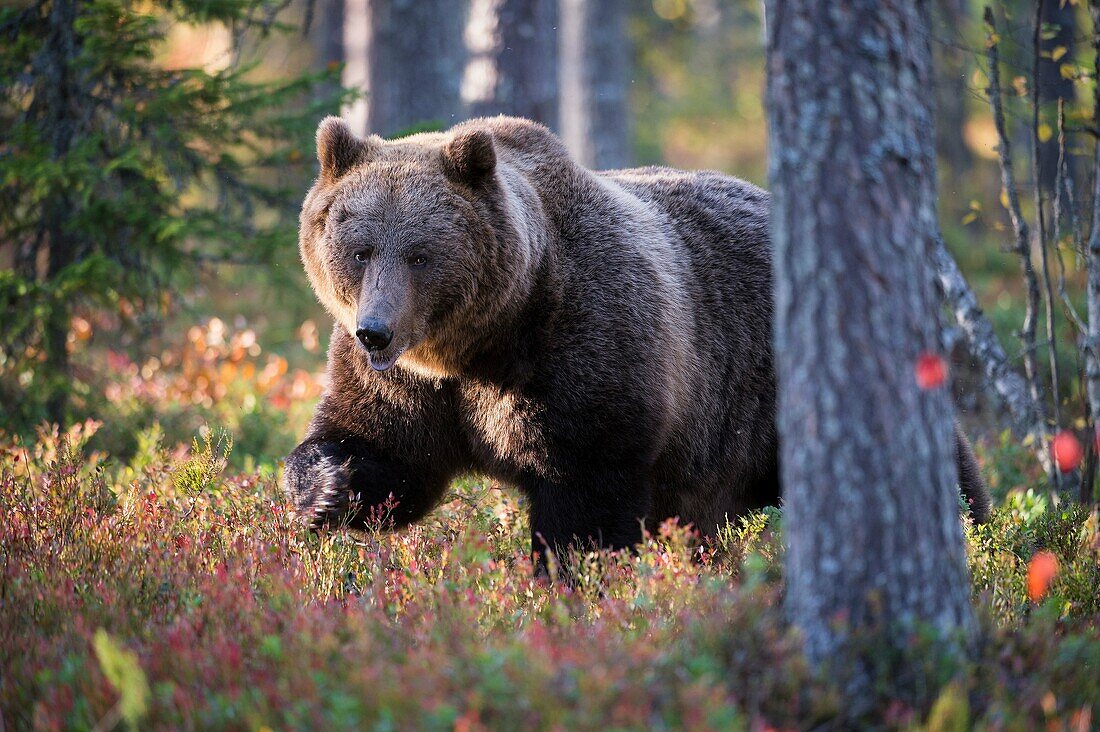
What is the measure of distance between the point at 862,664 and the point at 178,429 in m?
6.35

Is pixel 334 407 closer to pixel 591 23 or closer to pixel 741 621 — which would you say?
pixel 741 621

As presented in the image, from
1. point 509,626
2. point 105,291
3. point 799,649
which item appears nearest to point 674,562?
point 509,626

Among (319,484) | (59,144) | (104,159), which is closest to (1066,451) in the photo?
(319,484)

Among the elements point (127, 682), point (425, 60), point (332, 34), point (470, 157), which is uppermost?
point (332, 34)

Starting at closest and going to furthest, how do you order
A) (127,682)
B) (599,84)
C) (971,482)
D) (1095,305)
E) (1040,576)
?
(127,682)
(1040,576)
(1095,305)
(971,482)
(599,84)

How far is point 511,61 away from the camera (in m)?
11.4

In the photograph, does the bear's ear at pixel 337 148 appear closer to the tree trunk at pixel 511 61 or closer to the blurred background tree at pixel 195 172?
the blurred background tree at pixel 195 172

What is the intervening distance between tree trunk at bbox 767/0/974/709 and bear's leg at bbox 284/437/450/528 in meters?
2.34

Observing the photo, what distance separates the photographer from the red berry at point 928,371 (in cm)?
322

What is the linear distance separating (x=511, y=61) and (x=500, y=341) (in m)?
7.12

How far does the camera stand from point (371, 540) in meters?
5.05

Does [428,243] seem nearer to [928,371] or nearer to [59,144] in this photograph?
[928,371]

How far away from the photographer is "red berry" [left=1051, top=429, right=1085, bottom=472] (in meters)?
5.12

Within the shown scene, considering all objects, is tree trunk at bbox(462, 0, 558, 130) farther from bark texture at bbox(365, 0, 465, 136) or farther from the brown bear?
the brown bear
